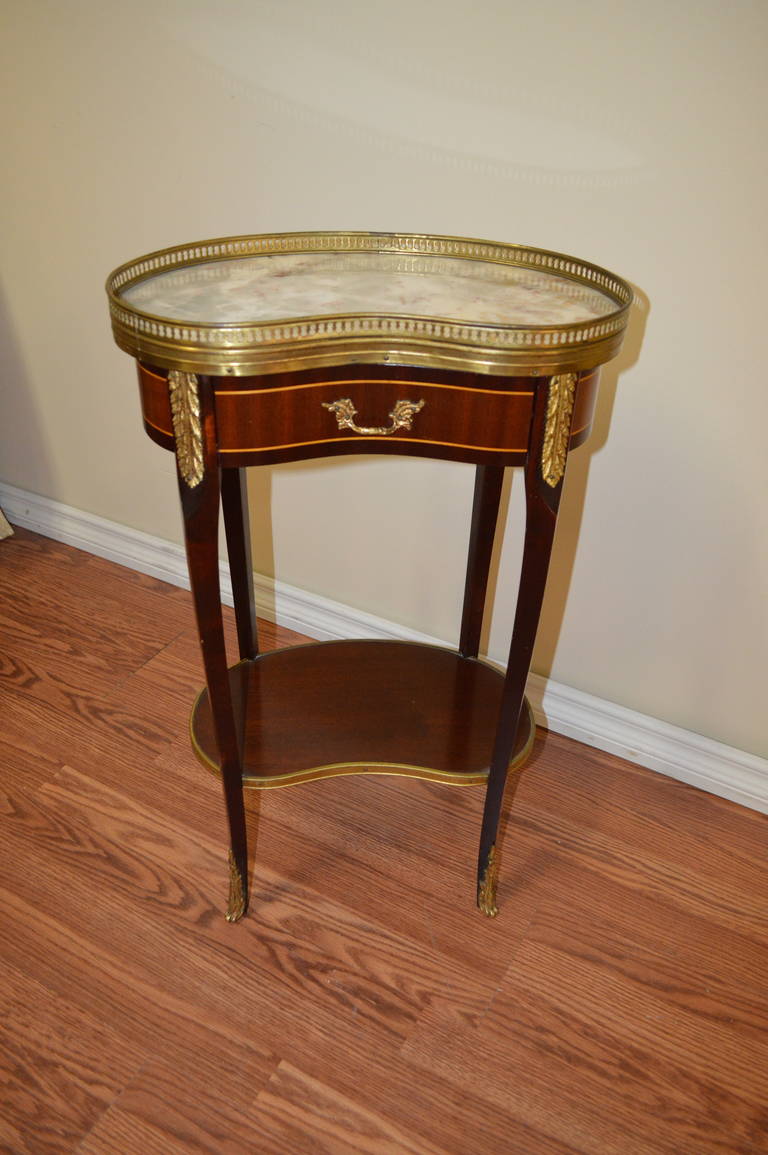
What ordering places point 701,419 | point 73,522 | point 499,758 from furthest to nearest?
point 73,522 → point 701,419 → point 499,758

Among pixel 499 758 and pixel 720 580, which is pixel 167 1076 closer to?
pixel 499 758

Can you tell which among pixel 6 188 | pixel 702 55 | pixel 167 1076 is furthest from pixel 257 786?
pixel 6 188

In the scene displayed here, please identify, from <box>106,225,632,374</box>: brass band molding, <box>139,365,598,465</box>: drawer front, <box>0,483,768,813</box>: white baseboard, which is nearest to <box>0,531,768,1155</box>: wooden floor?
<box>0,483,768,813</box>: white baseboard

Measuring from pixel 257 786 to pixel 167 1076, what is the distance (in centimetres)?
41

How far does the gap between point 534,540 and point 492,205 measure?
64 centimetres

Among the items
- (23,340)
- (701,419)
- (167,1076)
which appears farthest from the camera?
(23,340)

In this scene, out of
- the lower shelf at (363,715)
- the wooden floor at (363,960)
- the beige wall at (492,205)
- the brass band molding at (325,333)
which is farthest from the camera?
the lower shelf at (363,715)

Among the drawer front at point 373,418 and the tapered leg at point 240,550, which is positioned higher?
the drawer front at point 373,418

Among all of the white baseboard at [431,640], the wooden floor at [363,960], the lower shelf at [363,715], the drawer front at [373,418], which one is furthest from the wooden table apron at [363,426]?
the white baseboard at [431,640]

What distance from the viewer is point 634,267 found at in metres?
1.38

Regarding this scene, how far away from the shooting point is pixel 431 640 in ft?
6.31

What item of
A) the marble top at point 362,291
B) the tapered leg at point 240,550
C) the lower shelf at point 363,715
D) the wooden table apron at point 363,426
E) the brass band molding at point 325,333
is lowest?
the lower shelf at point 363,715

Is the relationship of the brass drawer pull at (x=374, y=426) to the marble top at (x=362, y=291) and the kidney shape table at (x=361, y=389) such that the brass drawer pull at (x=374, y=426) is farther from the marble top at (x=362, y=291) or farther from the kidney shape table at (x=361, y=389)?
the marble top at (x=362, y=291)

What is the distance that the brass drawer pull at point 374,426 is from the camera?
1049 mm
